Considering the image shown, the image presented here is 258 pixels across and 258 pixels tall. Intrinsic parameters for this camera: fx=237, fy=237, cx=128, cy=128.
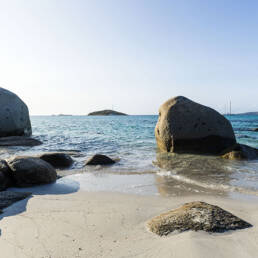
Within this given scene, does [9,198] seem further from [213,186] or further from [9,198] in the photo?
[213,186]

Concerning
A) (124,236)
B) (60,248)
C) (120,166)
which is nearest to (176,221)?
(124,236)

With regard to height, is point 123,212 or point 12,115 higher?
point 12,115

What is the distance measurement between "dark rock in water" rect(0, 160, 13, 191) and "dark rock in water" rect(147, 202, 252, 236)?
3165 millimetres

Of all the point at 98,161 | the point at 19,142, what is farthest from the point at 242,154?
the point at 19,142

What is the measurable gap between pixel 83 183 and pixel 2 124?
11.8m

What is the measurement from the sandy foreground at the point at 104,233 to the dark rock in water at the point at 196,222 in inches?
3.4

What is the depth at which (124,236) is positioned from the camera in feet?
8.10

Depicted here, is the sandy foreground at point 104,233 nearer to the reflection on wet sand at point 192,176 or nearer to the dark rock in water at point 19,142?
the reflection on wet sand at point 192,176

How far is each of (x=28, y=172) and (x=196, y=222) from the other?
358 centimetres

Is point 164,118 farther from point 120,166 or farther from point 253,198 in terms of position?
point 253,198

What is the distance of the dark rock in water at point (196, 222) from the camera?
2479 millimetres

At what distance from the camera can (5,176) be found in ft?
15.4

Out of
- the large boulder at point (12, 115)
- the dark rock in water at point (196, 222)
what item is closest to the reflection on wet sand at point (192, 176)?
the dark rock in water at point (196, 222)

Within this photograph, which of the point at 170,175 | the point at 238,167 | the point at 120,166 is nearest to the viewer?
the point at 170,175
